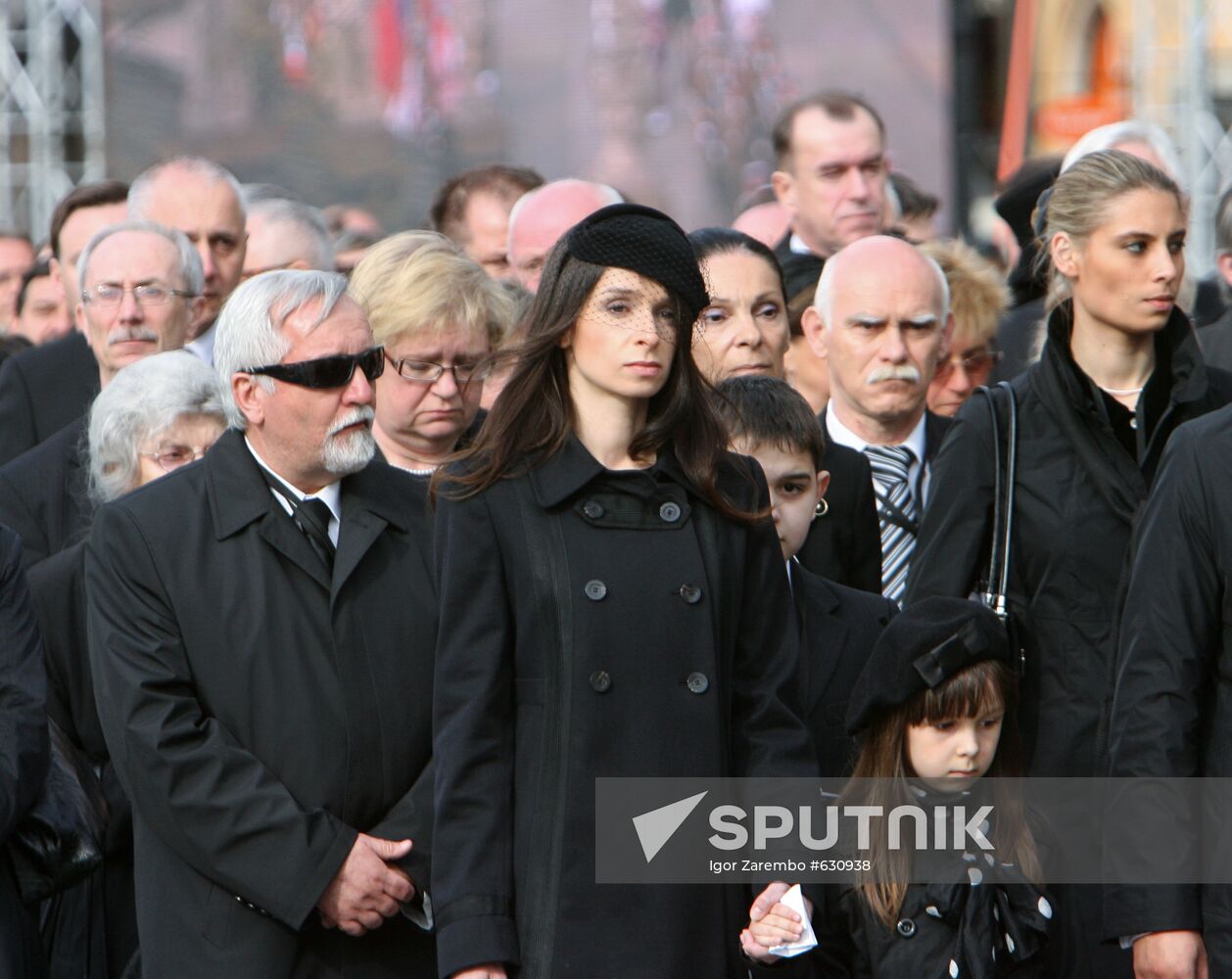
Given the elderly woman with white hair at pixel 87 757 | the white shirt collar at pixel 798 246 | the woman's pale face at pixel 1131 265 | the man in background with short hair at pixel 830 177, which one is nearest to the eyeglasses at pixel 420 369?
the elderly woman with white hair at pixel 87 757

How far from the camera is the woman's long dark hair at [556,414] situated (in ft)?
12.3

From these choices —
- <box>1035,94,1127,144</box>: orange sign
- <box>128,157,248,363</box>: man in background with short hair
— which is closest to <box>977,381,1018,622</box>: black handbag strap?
<box>128,157,248,363</box>: man in background with short hair

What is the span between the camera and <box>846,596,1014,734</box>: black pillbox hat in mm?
4172

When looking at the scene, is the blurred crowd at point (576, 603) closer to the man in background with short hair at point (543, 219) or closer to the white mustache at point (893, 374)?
the white mustache at point (893, 374)

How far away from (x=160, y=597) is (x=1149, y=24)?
516 inches

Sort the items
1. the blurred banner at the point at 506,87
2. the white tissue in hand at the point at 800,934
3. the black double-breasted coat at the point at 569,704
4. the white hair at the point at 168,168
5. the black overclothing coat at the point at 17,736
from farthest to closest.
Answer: the blurred banner at the point at 506,87 < the white hair at the point at 168,168 < the black overclothing coat at the point at 17,736 < the white tissue in hand at the point at 800,934 < the black double-breasted coat at the point at 569,704

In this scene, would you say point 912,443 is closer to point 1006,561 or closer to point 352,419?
point 1006,561

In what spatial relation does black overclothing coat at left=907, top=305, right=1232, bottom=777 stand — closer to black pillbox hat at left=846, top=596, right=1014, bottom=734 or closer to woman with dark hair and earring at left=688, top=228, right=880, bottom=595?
black pillbox hat at left=846, top=596, right=1014, bottom=734

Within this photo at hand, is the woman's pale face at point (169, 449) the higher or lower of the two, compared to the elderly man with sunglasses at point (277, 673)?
higher

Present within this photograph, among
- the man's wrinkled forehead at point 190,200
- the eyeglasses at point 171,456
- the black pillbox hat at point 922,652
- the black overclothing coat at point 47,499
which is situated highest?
the man's wrinkled forehead at point 190,200

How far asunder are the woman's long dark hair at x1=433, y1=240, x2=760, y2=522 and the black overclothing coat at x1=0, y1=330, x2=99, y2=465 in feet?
8.59

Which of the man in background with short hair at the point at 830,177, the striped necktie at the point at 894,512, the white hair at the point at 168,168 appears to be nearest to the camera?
the striped necktie at the point at 894,512

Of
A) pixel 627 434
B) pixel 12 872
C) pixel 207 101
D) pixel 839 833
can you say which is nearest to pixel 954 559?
pixel 839 833

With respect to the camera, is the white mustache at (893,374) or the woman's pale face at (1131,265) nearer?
the woman's pale face at (1131,265)
